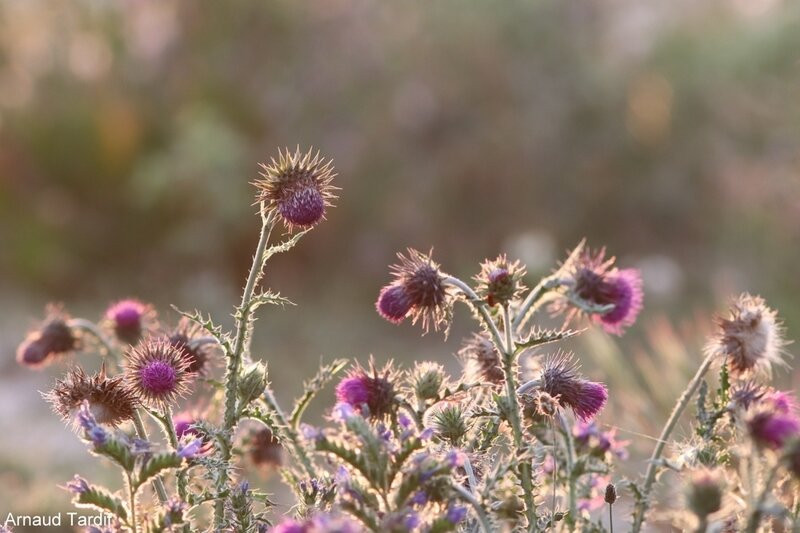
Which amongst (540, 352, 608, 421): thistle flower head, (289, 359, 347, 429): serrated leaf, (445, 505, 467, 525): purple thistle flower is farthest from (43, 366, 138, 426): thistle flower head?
(540, 352, 608, 421): thistle flower head

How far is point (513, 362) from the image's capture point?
55.0 inches

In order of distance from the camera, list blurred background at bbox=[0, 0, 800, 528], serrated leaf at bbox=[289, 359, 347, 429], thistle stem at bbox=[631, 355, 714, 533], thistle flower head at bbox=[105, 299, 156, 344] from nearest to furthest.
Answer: thistle stem at bbox=[631, 355, 714, 533], serrated leaf at bbox=[289, 359, 347, 429], thistle flower head at bbox=[105, 299, 156, 344], blurred background at bbox=[0, 0, 800, 528]

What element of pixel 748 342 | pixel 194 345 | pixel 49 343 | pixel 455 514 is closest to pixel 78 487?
pixel 194 345

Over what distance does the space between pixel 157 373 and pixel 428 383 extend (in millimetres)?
406

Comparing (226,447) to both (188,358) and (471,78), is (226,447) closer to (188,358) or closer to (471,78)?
(188,358)

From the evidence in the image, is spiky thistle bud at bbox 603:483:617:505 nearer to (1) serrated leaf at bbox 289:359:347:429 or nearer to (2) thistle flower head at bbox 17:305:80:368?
(1) serrated leaf at bbox 289:359:347:429

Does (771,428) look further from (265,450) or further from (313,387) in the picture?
(265,450)

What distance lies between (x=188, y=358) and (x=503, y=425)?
1.78ft

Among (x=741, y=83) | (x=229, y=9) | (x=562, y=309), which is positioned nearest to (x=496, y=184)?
(x=741, y=83)

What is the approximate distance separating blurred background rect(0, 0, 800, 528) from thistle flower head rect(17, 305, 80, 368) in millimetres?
5390

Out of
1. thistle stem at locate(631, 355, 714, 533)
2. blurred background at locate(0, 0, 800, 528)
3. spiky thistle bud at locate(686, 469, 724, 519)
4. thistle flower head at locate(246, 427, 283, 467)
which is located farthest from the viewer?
blurred background at locate(0, 0, 800, 528)

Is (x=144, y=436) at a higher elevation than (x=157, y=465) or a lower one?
higher

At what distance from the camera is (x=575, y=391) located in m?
1.40

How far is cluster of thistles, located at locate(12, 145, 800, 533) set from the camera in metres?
1.22
